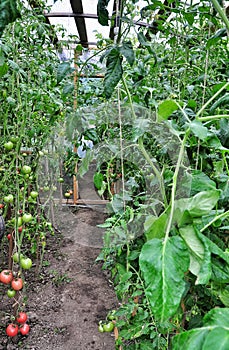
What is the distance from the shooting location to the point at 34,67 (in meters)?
1.70

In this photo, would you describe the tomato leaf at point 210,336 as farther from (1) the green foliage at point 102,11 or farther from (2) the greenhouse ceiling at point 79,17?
(2) the greenhouse ceiling at point 79,17

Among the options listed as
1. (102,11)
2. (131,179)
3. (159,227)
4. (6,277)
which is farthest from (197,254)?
(6,277)

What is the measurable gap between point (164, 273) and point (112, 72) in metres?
0.42

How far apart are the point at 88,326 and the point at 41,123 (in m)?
1.31

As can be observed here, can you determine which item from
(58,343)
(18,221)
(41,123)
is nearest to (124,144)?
(18,221)

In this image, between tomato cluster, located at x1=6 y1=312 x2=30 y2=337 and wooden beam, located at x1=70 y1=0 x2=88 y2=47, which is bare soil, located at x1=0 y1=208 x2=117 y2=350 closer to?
tomato cluster, located at x1=6 y1=312 x2=30 y2=337

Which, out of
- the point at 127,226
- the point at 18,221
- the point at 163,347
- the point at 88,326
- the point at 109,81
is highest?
the point at 109,81

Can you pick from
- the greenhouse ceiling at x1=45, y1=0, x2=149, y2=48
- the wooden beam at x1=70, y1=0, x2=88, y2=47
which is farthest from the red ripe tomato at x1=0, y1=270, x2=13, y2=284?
the wooden beam at x1=70, y1=0, x2=88, y2=47

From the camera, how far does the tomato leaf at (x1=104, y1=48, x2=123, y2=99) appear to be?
0.68m

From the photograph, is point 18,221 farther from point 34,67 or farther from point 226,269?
Result: point 226,269

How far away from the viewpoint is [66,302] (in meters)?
2.38

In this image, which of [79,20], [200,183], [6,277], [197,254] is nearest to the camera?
[197,254]

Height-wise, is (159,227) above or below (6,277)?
above

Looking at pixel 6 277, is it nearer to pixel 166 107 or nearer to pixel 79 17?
pixel 166 107
